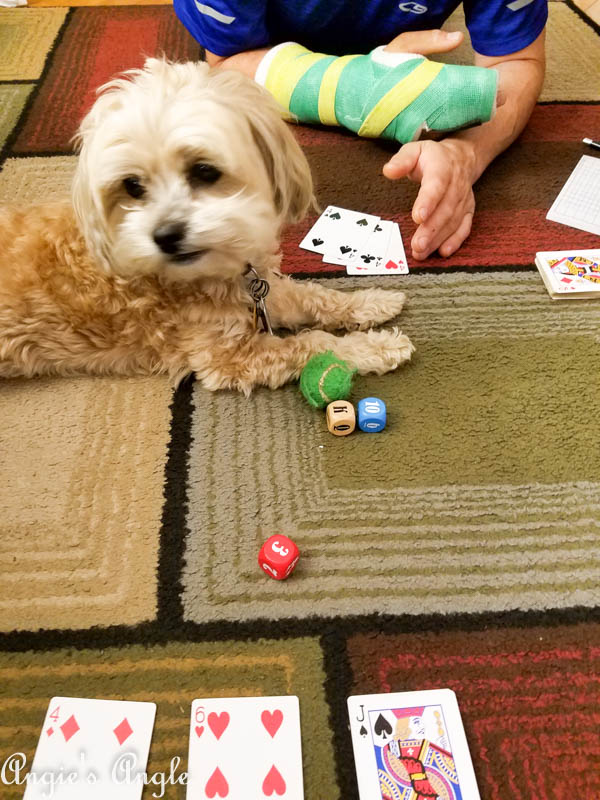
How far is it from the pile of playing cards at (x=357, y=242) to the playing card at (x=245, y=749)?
104 cm

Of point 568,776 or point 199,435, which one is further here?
point 199,435

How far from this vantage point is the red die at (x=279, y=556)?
92 centimetres

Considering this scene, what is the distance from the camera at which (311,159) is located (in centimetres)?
177

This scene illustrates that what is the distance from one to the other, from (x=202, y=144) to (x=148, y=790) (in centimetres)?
96

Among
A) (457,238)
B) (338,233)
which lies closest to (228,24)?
(338,233)

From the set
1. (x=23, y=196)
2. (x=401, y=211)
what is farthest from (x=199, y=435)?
(x=23, y=196)

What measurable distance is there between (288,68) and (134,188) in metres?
0.95

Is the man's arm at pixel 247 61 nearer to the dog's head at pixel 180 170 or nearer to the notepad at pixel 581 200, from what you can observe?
the dog's head at pixel 180 170

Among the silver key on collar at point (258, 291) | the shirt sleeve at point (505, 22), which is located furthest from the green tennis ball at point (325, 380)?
the shirt sleeve at point (505, 22)

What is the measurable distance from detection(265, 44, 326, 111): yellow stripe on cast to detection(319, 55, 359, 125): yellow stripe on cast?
59 millimetres

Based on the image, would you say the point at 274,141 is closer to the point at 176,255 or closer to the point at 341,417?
the point at 176,255

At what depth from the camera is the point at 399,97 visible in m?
1.56

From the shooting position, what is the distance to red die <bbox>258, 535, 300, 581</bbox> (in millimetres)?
923

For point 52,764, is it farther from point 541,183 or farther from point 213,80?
point 541,183
